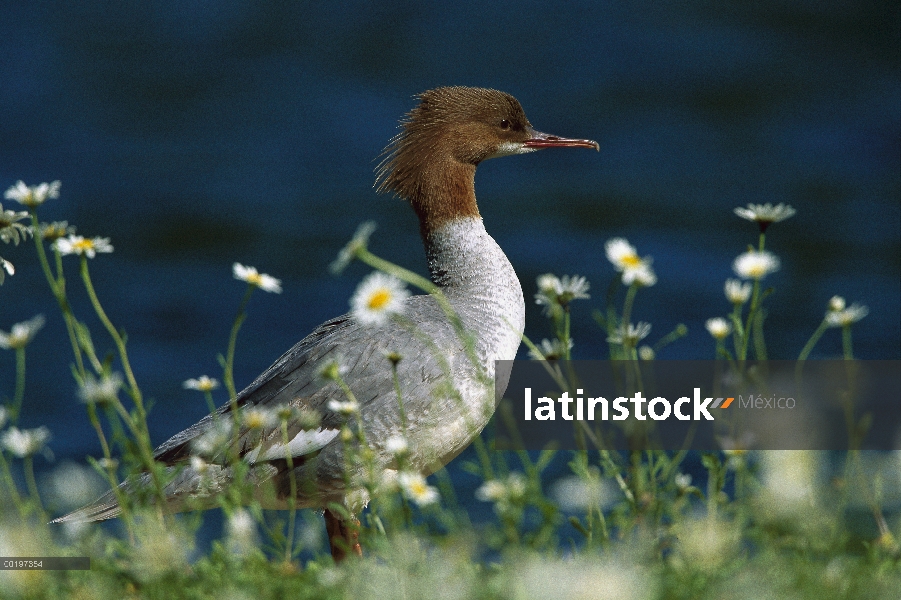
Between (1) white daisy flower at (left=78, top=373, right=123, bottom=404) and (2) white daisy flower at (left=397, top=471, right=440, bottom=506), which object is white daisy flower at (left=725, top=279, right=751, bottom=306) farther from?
(1) white daisy flower at (left=78, top=373, right=123, bottom=404)

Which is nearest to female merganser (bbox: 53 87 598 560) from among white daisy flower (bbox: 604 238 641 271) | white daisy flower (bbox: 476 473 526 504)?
white daisy flower (bbox: 604 238 641 271)

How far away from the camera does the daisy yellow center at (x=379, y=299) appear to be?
2162 mm

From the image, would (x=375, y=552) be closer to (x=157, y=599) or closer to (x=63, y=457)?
(x=157, y=599)

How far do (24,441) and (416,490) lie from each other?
82 cm

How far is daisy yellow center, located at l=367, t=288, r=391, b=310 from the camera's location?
7.09ft

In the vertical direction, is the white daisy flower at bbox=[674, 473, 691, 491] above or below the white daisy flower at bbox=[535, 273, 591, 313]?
below

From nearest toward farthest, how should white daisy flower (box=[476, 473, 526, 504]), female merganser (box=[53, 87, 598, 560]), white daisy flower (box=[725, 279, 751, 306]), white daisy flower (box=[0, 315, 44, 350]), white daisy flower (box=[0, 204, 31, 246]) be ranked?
white daisy flower (box=[476, 473, 526, 504])
white daisy flower (box=[0, 315, 44, 350])
white daisy flower (box=[725, 279, 751, 306])
white daisy flower (box=[0, 204, 31, 246])
female merganser (box=[53, 87, 598, 560])

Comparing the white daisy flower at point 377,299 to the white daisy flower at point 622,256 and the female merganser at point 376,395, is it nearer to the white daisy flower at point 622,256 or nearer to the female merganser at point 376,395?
the white daisy flower at point 622,256

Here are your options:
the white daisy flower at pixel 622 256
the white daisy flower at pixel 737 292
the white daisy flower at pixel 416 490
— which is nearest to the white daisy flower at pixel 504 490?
the white daisy flower at pixel 416 490

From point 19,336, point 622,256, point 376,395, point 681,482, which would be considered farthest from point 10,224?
point 681,482

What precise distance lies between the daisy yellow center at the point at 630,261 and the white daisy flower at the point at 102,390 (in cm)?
102

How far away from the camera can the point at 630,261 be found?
227cm

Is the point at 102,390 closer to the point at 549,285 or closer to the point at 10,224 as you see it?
the point at 10,224

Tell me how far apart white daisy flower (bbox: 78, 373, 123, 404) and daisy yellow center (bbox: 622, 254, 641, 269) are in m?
1.02
